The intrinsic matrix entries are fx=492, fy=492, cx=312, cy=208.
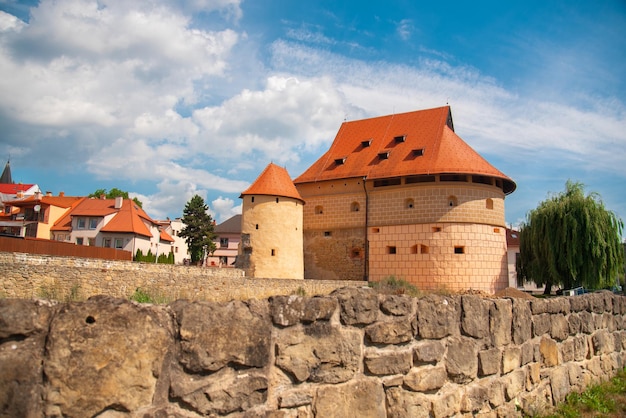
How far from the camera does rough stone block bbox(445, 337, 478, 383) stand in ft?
13.1

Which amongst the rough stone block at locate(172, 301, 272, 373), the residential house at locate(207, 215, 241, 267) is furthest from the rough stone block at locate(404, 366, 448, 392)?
the residential house at locate(207, 215, 241, 267)

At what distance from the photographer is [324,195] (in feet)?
124

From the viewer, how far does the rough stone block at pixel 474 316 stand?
418 centimetres

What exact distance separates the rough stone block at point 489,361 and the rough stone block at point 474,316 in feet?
0.53

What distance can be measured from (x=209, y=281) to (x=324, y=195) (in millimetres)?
16093

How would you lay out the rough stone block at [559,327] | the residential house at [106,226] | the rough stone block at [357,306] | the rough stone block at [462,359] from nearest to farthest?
the rough stone block at [357,306] < the rough stone block at [462,359] < the rough stone block at [559,327] < the residential house at [106,226]

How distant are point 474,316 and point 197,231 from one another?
173ft

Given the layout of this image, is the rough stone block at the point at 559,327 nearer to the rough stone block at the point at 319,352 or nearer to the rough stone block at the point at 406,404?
the rough stone block at the point at 406,404

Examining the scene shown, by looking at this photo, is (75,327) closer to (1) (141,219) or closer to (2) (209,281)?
(2) (209,281)

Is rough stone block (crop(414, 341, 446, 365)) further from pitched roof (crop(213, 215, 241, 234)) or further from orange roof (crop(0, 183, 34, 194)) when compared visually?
orange roof (crop(0, 183, 34, 194))

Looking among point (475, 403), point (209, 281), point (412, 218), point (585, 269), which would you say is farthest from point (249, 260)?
point (475, 403)

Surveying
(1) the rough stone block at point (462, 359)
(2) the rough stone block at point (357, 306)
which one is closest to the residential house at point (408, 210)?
(1) the rough stone block at point (462, 359)

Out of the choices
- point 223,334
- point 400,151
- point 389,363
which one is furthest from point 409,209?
point 223,334

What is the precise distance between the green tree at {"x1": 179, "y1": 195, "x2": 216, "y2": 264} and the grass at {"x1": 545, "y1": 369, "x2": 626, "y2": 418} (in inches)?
2004
